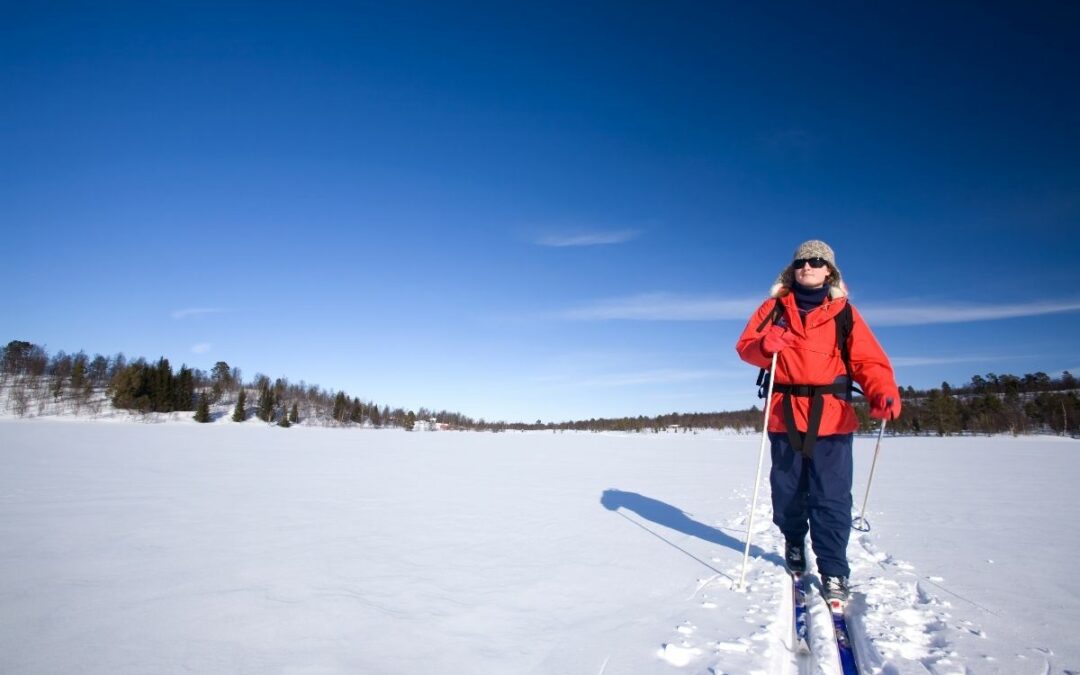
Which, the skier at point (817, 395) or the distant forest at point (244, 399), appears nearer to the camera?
the skier at point (817, 395)

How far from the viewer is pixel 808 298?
11.1 feet

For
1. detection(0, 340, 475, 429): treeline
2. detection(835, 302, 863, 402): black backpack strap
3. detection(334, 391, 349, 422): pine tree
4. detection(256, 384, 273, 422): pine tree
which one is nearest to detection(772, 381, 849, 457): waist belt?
detection(835, 302, 863, 402): black backpack strap

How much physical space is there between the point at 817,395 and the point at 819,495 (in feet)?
2.23

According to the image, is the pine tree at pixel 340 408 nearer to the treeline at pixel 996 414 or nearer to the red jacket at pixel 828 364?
the treeline at pixel 996 414

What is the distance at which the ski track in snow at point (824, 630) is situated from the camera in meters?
2.08

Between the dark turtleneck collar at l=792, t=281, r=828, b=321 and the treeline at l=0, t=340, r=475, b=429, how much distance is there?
6731 centimetres

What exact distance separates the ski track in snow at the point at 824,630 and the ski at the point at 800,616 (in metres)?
0.03

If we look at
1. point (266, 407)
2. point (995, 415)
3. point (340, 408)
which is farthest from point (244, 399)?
point (995, 415)

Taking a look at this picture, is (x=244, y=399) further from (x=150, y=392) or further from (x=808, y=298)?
(x=808, y=298)

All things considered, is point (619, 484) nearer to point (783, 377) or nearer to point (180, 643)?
point (783, 377)

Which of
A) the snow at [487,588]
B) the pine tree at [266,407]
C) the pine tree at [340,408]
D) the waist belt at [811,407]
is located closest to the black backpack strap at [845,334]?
the waist belt at [811,407]

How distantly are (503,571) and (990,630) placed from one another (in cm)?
284

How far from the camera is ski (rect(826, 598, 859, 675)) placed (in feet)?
6.95

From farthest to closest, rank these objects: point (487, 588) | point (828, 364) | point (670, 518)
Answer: point (670, 518), point (828, 364), point (487, 588)
